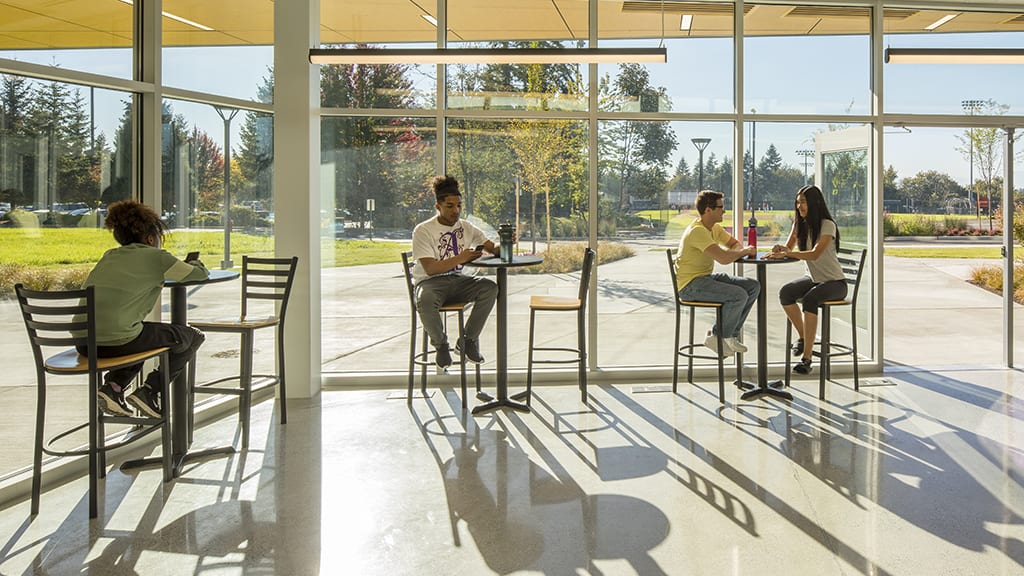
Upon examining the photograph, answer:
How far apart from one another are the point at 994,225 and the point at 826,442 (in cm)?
389

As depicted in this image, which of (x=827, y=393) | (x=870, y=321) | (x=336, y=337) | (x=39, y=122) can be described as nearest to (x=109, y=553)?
(x=39, y=122)

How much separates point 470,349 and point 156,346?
218 centimetres

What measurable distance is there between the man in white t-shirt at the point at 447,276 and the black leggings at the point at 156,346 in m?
1.60

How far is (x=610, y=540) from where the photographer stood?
10.3ft

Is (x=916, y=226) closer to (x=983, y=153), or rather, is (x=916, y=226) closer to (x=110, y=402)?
(x=983, y=153)

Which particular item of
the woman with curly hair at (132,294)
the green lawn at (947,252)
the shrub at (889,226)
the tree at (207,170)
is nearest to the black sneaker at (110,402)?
the woman with curly hair at (132,294)

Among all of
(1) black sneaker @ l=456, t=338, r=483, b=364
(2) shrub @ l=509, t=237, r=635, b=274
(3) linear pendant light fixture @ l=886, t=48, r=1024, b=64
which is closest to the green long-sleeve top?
(1) black sneaker @ l=456, t=338, r=483, b=364

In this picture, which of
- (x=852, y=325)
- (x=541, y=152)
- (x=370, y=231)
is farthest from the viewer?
(x=541, y=152)

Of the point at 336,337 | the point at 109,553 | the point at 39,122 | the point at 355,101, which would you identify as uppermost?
the point at 355,101

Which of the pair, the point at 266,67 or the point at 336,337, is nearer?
the point at 266,67

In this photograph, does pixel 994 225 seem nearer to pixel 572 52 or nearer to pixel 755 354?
pixel 755 354

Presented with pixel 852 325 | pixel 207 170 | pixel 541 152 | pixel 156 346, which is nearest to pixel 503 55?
pixel 541 152

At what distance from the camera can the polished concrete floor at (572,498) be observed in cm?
298

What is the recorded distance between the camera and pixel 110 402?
366 centimetres
